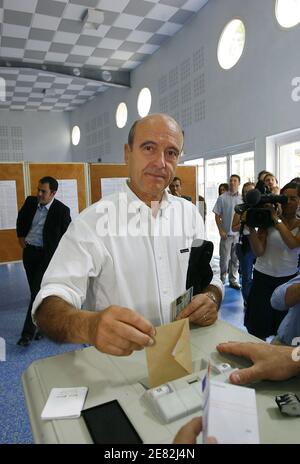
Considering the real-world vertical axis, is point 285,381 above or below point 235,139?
below

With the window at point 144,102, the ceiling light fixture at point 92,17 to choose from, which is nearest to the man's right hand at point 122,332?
the ceiling light fixture at point 92,17

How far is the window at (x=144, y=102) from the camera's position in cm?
702

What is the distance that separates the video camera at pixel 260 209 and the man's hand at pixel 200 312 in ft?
4.74

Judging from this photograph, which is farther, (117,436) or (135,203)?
(135,203)

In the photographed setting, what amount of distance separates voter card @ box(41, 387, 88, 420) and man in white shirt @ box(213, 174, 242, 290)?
3921mm

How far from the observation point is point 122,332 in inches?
24.5

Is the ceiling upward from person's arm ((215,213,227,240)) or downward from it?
upward

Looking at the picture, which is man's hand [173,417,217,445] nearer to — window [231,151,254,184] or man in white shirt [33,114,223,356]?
man in white shirt [33,114,223,356]

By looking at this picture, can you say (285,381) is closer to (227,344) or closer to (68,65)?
(227,344)

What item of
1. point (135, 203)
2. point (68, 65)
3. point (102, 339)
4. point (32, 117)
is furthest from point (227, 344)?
point (32, 117)

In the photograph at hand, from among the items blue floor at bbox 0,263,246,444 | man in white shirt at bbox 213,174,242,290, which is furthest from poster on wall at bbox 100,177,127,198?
blue floor at bbox 0,263,246,444

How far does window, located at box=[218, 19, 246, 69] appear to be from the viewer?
14.4 ft
